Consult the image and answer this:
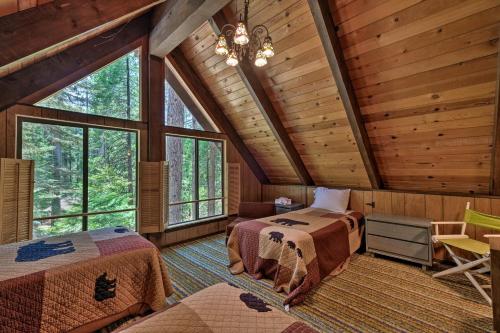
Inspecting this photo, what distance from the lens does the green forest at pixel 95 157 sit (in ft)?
8.65

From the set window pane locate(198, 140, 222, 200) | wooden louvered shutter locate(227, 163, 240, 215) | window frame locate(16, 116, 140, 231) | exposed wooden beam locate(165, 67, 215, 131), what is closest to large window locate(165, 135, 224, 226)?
window pane locate(198, 140, 222, 200)

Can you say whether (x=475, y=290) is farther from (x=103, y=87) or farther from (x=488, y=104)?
(x=103, y=87)

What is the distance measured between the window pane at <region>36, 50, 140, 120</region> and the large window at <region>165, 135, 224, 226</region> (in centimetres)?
79

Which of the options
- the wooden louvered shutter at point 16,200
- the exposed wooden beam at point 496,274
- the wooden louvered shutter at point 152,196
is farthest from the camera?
the wooden louvered shutter at point 152,196

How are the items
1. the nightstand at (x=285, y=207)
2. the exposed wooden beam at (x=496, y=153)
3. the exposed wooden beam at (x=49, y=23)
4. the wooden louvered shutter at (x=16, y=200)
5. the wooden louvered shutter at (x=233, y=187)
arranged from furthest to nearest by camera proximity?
the wooden louvered shutter at (x=233, y=187)
the nightstand at (x=285, y=207)
the wooden louvered shutter at (x=16, y=200)
the exposed wooden beam at (x=496, y=153)
the exposed wooden beam at (x=49, y=23)

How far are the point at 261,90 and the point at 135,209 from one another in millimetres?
2559

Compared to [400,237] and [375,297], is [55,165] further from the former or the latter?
[400,237]

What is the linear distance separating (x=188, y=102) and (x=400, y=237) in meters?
3.84

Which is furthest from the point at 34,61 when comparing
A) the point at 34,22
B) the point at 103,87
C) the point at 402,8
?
the point at 402,8

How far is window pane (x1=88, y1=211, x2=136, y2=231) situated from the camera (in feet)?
9.81

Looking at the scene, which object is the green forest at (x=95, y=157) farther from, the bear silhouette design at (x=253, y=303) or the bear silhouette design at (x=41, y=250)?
the bear silhouette design at (x=253, y=303)

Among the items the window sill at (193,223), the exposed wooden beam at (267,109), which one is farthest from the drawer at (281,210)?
the window sill at (193,223)

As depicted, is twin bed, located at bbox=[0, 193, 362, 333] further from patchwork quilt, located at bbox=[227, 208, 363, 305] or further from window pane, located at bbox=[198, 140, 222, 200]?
window pane, located at bbox=[198, 140, 222, 200]

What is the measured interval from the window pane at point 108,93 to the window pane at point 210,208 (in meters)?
1.89
